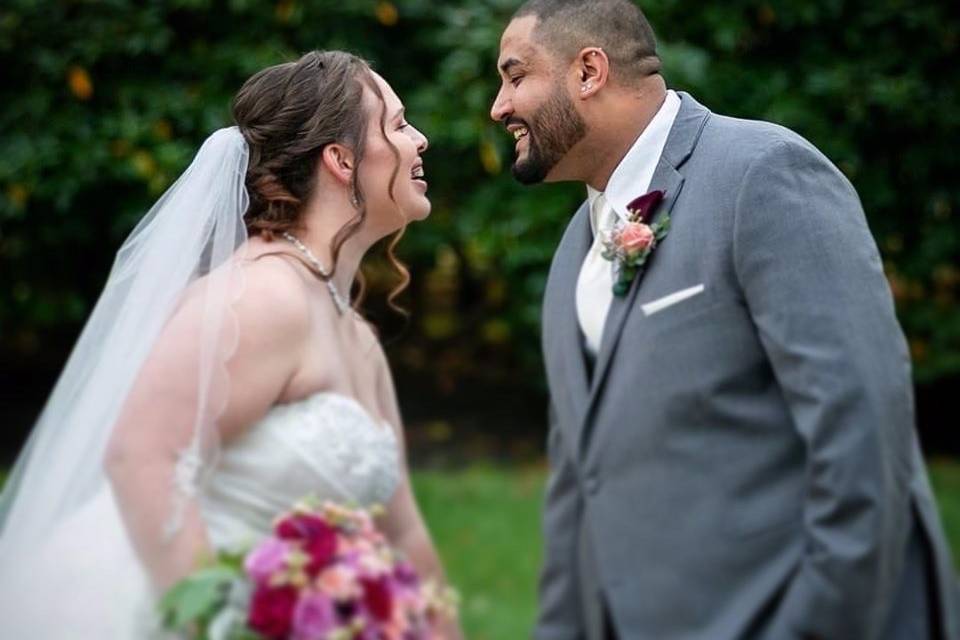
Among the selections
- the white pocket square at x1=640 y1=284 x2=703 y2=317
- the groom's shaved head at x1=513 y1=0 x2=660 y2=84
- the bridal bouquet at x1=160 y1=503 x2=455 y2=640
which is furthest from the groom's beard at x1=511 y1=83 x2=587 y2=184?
the bridal bouquet at x1=160 y1=503 x2=455 y2=640

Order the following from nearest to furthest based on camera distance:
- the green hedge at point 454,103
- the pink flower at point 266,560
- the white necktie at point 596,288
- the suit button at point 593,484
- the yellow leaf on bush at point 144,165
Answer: the pink flower at point 266,560 < the suit button at point 593,484 < the white necktie at point 596,288 < the yellow leaf on bush at point 144,165 < the green hedge at point 454,103

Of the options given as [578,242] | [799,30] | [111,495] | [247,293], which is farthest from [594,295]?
[799,30]

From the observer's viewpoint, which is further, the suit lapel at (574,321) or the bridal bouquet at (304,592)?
the suit lapel at (574,321)

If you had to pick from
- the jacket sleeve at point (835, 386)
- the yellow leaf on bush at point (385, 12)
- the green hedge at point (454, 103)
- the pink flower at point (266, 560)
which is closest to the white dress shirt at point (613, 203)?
the jacket sleeve at point (835, 386)

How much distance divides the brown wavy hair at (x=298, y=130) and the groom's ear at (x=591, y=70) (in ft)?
1.72

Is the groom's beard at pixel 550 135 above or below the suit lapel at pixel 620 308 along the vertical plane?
above

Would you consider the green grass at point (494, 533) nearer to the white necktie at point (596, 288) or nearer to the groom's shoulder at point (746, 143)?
the white necktie at point (596, 288)

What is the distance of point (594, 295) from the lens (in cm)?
309

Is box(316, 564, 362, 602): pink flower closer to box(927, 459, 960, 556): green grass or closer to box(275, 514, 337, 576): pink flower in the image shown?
box(275, 514, 337, 576): pink flower

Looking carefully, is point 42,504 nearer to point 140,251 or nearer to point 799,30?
point 140,251

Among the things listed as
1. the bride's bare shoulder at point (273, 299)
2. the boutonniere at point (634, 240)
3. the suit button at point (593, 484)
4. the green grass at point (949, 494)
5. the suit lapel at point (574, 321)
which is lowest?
the green grass at point (949, 494)

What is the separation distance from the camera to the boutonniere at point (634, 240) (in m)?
2.92

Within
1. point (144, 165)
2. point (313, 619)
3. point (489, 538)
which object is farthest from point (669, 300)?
point (144, 165)

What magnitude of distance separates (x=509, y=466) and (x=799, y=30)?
128 inches
